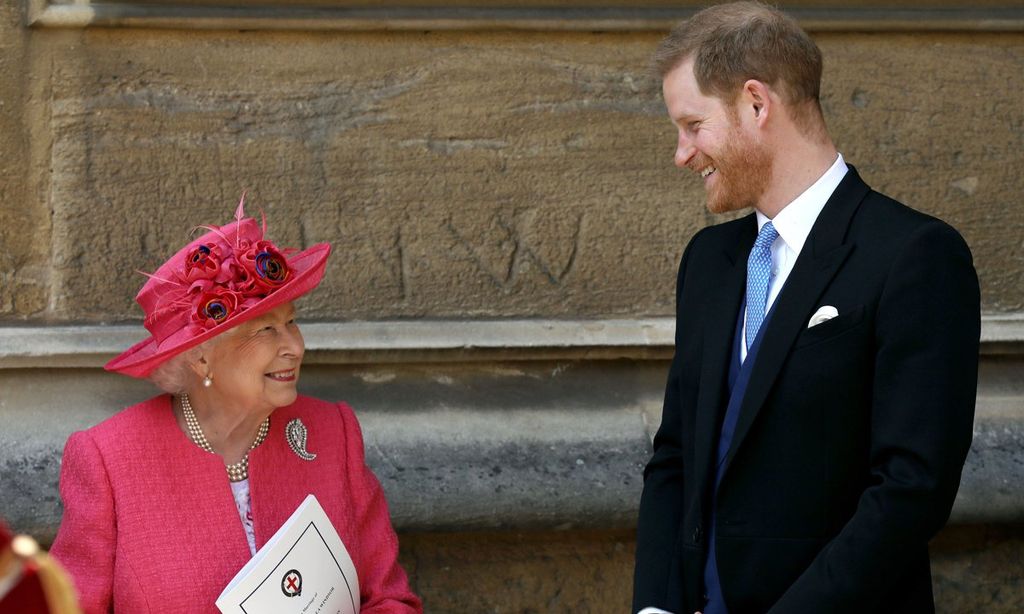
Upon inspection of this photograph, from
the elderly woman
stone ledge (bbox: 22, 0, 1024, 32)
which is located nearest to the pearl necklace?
the elderly woman

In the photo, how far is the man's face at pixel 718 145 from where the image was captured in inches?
90.4

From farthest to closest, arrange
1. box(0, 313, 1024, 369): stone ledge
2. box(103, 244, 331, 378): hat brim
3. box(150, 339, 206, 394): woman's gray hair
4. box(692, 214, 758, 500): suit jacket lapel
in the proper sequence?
box(0, 313, 1024, 369): stone ledge → box(150, 339, 206, 394): woman's gray hair → box(103, 244, 331, 378): hat brim → box(692, 214, 758, 500): suit jacket lapel

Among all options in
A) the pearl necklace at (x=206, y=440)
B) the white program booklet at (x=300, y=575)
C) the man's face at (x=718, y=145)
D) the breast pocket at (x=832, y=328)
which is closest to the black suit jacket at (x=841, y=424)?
the breast pocket at (x=832, y=328)

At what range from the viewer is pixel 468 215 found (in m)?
3.61

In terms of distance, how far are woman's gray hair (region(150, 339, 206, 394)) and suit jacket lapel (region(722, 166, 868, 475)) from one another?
1.03 metres

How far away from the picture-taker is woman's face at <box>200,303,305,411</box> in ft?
8.50

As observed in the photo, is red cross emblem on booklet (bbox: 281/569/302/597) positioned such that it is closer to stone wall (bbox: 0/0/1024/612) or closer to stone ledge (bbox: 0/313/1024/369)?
stone wall (bbox: 0/0/1024/612)

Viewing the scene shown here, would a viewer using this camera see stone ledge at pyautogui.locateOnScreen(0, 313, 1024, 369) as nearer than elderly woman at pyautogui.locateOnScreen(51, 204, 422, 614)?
No

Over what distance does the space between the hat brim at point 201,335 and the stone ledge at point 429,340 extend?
0.80 m

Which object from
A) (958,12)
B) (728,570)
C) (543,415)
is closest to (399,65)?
(543,415)

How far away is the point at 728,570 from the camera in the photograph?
223 centimetres

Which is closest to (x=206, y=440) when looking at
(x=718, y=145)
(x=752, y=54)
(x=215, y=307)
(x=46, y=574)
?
(x=215, y=307)

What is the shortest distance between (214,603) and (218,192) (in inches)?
51.4

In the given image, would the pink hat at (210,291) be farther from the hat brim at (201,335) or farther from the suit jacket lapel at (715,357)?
the suit jacket lapel at (715,357)
